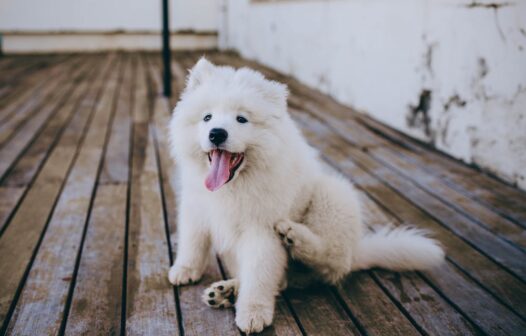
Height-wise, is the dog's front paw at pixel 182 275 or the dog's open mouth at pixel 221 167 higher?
the dog's open mouth at pixel 221 167

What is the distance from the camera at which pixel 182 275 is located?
192cm

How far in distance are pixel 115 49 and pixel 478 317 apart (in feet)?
31.2

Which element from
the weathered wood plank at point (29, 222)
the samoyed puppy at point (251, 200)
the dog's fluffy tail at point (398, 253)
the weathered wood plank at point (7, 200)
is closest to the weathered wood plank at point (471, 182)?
the dog's fluffy tail at point (398, 253)

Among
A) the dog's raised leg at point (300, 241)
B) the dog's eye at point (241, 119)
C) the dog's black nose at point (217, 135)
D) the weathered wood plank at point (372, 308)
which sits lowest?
the weathered wood plank at point (372, 308)

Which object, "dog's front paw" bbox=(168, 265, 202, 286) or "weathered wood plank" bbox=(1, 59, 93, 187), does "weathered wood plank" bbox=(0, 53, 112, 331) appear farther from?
"dog's front paw" bbox=(168, 265, 202, 286)

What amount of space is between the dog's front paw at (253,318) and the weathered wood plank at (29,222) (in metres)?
0.74

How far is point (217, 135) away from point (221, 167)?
0.12m

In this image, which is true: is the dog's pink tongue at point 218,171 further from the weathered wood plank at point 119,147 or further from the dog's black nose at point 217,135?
the weathered wood plank at point 119,147

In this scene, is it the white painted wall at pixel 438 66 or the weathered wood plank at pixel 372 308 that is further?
the white painted wall at pixel 438 66

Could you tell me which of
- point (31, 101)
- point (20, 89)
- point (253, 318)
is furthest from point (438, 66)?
point (20, 89)

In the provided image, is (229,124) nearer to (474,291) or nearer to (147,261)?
(147,261)

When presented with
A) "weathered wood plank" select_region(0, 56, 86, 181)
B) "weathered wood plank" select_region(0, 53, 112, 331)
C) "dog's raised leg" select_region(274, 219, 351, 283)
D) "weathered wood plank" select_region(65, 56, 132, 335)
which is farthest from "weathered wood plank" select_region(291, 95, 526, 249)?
"weathered wood plank" select_region(0, 56, 86, 181)

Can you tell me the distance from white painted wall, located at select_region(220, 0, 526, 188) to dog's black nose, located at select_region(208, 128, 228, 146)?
196cm

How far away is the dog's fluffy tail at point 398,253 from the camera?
1.98 metres
